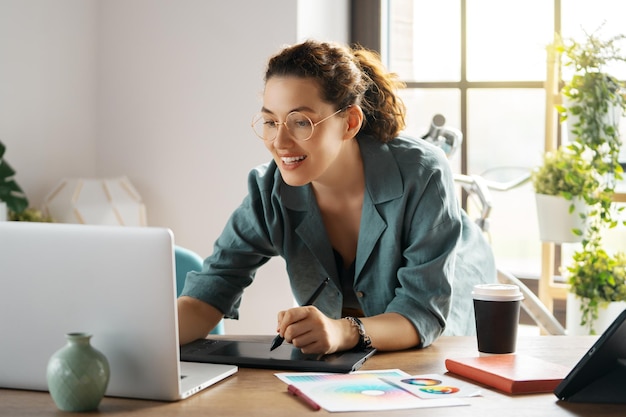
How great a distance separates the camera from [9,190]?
3000mm

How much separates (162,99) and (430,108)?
3.51ft

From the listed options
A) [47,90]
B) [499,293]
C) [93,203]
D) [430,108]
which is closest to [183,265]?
[499,293]

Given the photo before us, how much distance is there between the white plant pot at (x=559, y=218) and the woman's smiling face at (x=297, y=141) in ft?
4.60

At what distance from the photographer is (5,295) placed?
1.38 metres

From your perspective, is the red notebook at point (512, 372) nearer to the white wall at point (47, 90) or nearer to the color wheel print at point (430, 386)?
the color wheel print at point (430, 386)

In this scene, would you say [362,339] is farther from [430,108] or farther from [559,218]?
[430,108]

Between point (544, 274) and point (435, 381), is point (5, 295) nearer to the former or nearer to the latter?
point (435, 381)

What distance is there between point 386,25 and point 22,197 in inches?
62.6

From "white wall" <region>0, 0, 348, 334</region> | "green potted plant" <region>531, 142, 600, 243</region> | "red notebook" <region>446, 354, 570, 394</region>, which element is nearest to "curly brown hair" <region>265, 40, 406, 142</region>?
"red notebook" <region>446, 354, 570, 394</region>

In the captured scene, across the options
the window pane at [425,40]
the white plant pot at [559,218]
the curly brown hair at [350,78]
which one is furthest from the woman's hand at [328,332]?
the window pane at [425,40]

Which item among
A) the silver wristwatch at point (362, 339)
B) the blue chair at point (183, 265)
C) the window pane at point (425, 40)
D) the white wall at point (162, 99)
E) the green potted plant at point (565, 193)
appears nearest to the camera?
the silver wristwatch at point (362, 339)

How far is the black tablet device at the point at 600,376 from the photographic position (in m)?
1.34

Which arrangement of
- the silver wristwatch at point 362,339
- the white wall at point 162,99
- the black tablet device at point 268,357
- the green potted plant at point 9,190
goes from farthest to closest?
the white wall at point 162,99 → the green potted plant at point 9,190 → the silver wristwatch at point 362,339 → the black tablet device at point 268,357

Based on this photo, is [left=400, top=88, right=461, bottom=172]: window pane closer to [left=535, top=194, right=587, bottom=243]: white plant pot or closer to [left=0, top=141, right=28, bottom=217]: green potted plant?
[left=535, top=194, right=587, bottom=243]: white plant pot
